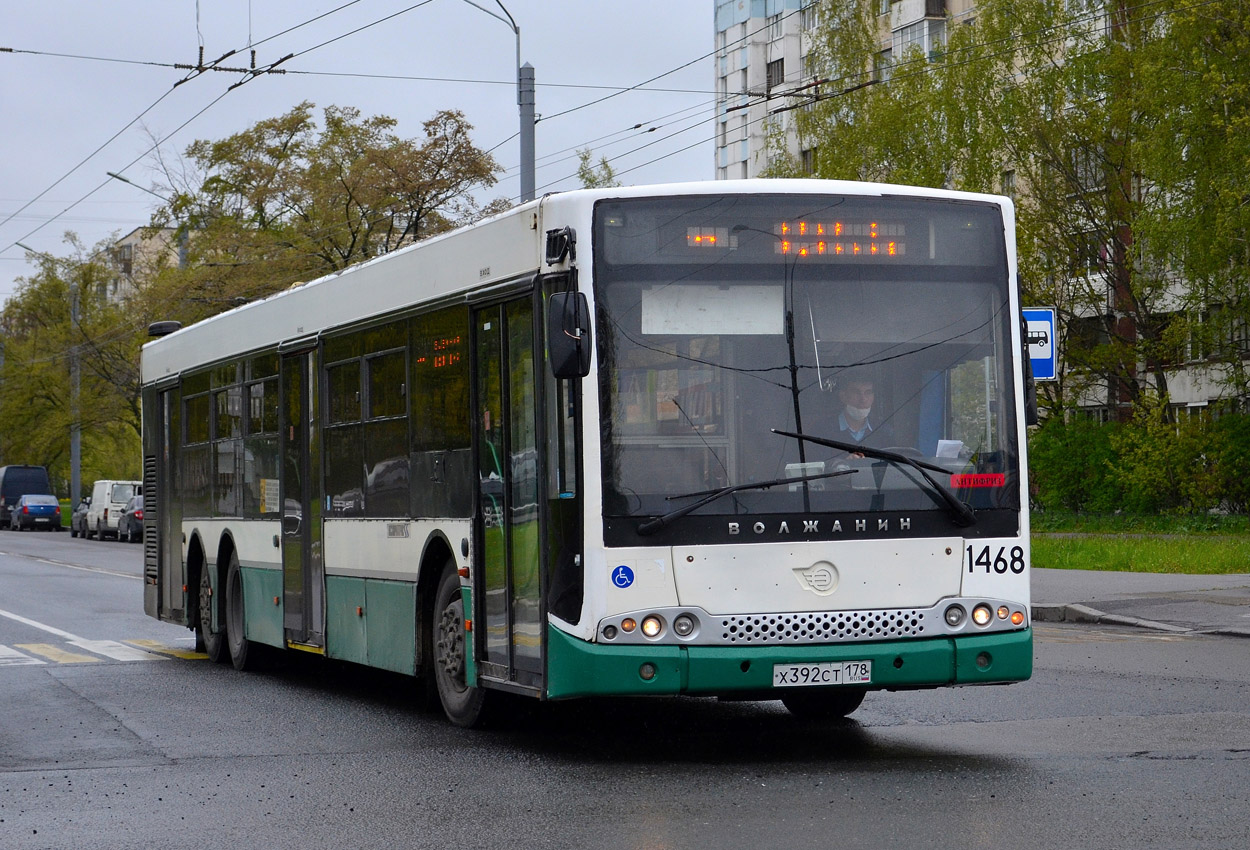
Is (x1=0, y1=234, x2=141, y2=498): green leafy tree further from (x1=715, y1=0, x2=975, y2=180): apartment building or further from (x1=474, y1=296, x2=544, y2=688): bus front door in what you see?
(x1=474, y1=296, x2=544, y2=688): bus front door

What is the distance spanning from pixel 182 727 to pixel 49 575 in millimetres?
24396

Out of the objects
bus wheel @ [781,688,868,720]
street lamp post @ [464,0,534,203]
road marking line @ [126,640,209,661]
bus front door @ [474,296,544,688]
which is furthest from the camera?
street lamp post @ [464,0,534,203]

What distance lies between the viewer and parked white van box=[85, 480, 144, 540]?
195 feet

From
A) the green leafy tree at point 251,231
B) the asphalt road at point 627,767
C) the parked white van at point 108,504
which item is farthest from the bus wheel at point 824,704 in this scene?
the parked white van at point 108,504

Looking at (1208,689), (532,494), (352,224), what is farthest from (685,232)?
(352,224)

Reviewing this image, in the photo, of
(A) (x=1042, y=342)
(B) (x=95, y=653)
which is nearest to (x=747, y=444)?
(A) (x=1042, y=342)

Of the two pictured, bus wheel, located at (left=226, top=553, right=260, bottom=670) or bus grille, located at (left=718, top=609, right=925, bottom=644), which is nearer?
bus grille, located at (left=718, top=609, right=925, bottom=644)

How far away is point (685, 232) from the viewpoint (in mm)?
9375

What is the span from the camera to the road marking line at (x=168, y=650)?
55.9 ft

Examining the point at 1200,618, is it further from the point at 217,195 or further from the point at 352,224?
the point at 217,195

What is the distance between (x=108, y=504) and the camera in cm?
6025

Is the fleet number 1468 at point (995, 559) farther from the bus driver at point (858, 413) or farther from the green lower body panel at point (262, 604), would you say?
the green lower body panel at point (262, 604)

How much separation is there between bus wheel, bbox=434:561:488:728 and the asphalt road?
0.18 metres

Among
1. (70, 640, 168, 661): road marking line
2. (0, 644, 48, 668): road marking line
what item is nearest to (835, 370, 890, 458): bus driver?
(70, 640, 168, 661): road marking line
